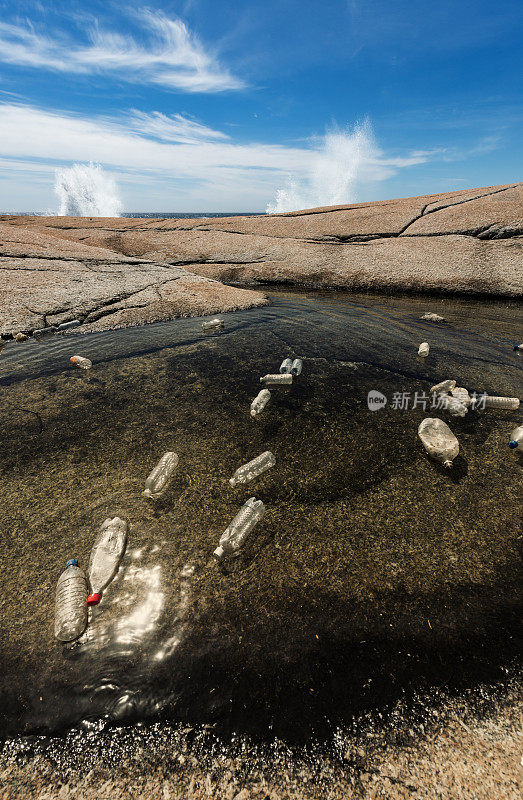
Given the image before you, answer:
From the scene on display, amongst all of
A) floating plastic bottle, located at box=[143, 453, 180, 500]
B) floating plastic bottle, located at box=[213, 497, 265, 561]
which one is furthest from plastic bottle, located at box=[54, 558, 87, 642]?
floating plastic bottle, located at box=[213, 497, 265, 561]

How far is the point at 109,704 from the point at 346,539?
1621 mm

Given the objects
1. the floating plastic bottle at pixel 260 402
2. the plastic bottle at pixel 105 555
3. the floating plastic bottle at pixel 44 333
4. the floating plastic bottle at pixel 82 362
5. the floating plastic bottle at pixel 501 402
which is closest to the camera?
the plastic bottle at pixel 105 555

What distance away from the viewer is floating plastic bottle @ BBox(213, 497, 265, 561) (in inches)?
89.3

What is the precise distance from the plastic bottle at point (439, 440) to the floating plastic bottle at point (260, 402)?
5.93ft

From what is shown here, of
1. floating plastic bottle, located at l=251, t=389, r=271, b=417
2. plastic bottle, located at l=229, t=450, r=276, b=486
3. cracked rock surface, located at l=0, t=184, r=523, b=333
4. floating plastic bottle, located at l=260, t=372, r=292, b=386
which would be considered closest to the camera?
plastic bottle, located at l=229, t=450, r=276, b=486

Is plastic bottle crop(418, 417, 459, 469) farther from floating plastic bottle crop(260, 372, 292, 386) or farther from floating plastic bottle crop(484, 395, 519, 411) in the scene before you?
floating plastic bottle crop(260, 372, 292, 386)

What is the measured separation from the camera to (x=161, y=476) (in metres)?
2.88

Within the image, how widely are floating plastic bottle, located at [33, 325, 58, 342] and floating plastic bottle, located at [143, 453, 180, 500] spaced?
5.31 m

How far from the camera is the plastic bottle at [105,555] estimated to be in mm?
2035

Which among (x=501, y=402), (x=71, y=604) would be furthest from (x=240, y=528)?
(x=501, y=402)

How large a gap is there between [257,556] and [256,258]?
13118mm

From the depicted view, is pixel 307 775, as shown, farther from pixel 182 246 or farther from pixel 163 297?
pixel 182 246

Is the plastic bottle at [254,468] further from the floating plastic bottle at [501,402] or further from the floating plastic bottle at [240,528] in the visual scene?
the floating plastic bottle at [501,402]

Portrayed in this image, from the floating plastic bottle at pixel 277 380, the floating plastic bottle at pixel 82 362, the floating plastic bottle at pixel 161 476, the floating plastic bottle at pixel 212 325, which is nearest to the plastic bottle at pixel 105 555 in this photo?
the floating plastic bottle at pixel 161 476
